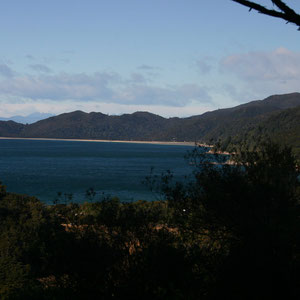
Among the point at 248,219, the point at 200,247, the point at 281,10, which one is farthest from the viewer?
the point at 200,247

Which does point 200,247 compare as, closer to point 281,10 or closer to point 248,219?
point 248,219

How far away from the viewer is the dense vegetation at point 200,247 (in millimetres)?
8648

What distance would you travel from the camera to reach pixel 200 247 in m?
11.1

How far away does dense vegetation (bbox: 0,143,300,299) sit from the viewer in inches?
340

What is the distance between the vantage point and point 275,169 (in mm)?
11828

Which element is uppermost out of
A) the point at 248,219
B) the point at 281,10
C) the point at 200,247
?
the point at 281,10

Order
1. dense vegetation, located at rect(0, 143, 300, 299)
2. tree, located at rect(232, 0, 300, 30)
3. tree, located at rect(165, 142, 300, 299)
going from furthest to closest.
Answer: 1. dense vegetation, located at rect(0, 143, 300, 299)
2. tree, located at rect(165, 142, 300, 299)
3. tree, located at rect(232, 0, 300, 30)

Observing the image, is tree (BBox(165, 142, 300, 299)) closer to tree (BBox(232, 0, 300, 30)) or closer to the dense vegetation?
the dense vegetation

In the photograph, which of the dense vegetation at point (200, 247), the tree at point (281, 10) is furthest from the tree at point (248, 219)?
the tree at point (281, 10)

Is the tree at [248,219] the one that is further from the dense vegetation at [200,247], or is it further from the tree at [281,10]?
the tree at [281,10]

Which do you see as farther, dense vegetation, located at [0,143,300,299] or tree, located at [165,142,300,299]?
dense vegetation, located at [0,143,300,299]

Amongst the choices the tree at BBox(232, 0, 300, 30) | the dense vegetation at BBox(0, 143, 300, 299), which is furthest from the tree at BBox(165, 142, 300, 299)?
the tree at BBox(232, 0, 300, 30)

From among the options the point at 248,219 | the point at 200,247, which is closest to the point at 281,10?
the point at 248,219

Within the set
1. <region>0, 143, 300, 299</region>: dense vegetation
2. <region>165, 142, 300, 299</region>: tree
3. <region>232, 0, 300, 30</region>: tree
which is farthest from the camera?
<region>0, 143, 300, 299</region>: dense vegetation
